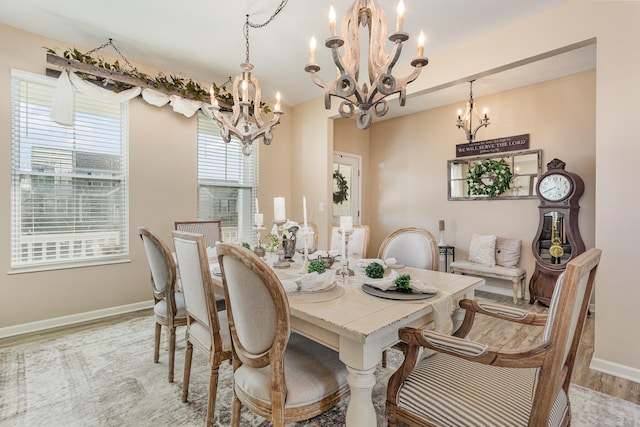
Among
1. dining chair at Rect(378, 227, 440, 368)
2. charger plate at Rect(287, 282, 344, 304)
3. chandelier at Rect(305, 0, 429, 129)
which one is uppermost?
chandelier at Rect(305, 0, 429, 129)

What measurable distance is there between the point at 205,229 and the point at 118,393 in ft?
5.70

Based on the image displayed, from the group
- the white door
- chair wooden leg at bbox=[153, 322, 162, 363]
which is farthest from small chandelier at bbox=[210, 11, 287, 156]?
the white door

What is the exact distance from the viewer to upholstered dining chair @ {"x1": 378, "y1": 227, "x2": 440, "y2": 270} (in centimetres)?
220

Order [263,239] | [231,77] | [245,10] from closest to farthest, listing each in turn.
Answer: [245,10] < [231,77] < [263,239]

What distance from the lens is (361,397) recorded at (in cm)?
116

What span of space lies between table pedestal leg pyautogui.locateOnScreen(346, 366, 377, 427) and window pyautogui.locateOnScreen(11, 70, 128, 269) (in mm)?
3255

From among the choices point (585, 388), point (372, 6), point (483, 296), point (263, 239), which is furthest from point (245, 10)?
point (483, 296)

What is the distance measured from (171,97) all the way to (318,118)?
1.92 metres

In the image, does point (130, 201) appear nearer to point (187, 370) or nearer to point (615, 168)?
point (187, 370)

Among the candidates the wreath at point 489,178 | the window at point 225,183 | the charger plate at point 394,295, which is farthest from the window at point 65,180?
the wreath at point 489,178

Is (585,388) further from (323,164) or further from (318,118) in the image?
(318,118)

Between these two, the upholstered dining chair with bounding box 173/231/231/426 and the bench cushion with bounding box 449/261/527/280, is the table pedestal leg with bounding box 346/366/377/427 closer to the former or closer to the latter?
the upholstered dining chair with bounding box 173/231/231/426

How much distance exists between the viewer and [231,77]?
396cm

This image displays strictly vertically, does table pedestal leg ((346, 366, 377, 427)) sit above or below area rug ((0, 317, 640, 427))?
above
